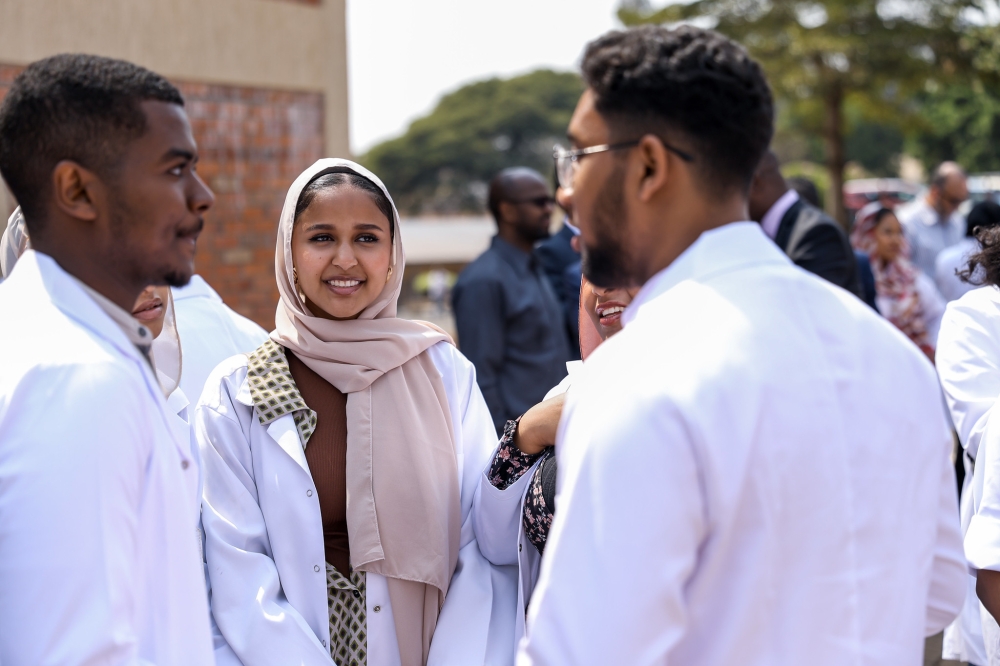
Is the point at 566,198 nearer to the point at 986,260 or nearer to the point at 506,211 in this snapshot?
the point at 986,260

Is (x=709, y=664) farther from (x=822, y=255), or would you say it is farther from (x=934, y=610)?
(x=822, y=255)

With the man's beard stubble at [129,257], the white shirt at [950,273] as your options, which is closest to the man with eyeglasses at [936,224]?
the white shirt at [950,273]

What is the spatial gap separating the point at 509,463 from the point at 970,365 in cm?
163

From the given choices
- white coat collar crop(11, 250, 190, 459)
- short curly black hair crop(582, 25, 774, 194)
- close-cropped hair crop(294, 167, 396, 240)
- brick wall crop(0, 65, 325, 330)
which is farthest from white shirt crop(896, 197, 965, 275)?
white coat collar crop(11, 250, 190, 459)

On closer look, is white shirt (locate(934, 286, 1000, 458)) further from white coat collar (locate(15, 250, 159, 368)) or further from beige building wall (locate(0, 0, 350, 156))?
beige building wall (locate(0, 0, 350, 156))

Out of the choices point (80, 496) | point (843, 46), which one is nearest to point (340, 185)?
point (80, 496)

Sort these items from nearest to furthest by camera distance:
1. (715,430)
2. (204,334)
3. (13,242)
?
(715,430) < (13,242) < (204,334)

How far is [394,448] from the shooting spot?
8.78ft

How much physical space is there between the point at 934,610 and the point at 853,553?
43 centimetres

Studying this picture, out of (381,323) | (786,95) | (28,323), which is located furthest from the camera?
(786,95)

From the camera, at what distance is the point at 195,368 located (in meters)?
3.34

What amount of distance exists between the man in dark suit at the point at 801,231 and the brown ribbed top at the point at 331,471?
7.86ft

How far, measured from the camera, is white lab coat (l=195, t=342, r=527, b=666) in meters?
2.45

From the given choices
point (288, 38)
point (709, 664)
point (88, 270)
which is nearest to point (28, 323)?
point (88, 270)
